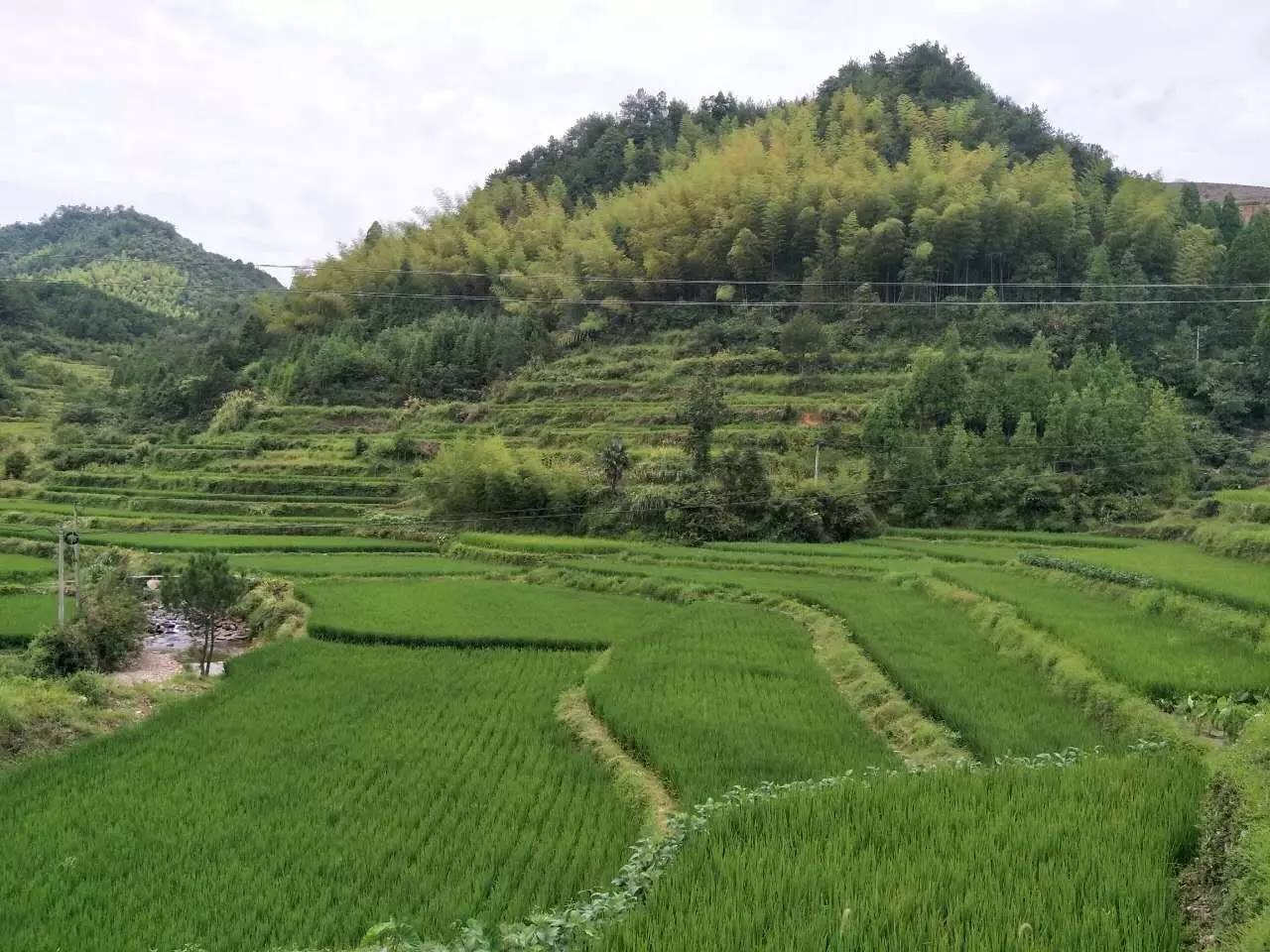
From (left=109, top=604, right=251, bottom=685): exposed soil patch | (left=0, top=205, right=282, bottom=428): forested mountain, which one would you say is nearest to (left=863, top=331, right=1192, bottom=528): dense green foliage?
(left=109, top=604, right=251, bottom=685): exposed soil patch

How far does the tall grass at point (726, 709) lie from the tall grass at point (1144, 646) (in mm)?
2958

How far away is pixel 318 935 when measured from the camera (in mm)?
5121

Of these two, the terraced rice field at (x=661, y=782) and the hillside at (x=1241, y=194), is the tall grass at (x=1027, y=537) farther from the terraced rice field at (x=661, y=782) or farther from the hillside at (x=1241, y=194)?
the hillside at (x=1241, y=194)

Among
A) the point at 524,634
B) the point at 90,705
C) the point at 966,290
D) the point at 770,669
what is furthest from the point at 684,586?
the point at 966,290

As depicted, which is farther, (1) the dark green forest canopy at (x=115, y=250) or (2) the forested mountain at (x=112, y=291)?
(1) the dark green forest canopy at (x=115, y=250)

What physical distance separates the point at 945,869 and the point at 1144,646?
7.36 metres

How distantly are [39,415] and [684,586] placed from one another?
153 feet

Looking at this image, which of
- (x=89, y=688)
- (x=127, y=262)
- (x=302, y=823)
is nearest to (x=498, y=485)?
(x=89, y=688)

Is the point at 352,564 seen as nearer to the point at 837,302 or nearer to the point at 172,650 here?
the point at 172,650

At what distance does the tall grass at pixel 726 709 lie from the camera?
7.64 metres

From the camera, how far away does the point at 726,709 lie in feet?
31.0

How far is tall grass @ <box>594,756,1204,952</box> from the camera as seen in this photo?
3400 mm

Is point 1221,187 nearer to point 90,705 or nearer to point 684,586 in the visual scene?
point 684,586

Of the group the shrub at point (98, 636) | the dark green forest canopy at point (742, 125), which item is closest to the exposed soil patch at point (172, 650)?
the shrub at point (98, 636)
